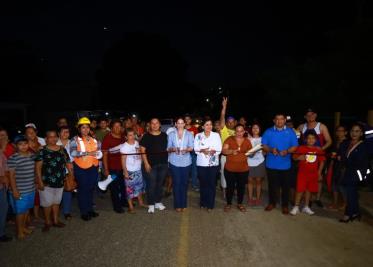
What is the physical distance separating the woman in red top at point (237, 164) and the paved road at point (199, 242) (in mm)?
517

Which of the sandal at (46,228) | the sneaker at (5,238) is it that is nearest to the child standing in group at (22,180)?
the sneaker at (5,238)

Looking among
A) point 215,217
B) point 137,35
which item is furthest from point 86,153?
point 137,35

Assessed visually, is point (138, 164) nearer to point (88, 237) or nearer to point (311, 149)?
point (88, 237)

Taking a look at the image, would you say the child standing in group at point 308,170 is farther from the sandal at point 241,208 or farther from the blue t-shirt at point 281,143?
the sandal at point 241,208

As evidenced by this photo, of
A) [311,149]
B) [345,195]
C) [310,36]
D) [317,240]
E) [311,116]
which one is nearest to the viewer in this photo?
[317,240]

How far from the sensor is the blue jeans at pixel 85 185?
6.95 metres

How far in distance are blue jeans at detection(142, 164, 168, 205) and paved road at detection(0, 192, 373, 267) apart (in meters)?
0.41

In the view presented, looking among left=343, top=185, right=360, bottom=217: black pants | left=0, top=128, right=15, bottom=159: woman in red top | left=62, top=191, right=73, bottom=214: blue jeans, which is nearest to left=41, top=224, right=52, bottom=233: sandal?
left=62, top=191, right=73, bottom=214: blue jeans

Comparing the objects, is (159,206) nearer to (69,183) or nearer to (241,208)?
(241,208)

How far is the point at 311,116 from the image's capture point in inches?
319

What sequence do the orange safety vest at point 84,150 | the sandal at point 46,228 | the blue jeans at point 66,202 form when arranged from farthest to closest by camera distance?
the blue jeans at point 66,202 < the orange safety vest at point 84,150 < the sandal at point 46,228

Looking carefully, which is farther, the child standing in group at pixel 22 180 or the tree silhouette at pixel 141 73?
the tree silhouette at pixel 141 73

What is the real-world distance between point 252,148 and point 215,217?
5.63ft

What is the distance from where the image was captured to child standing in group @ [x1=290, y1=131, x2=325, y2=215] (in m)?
7.40
